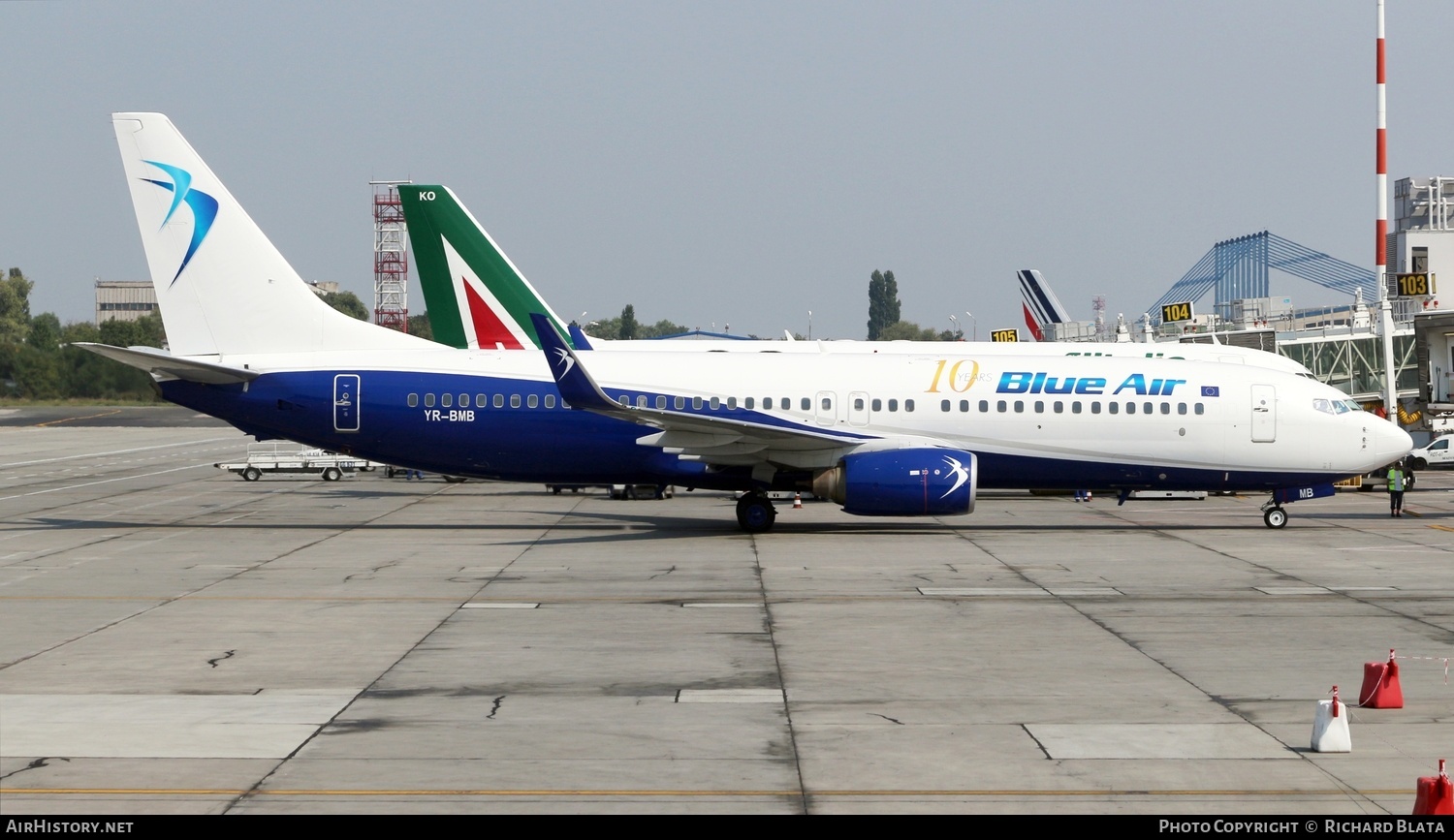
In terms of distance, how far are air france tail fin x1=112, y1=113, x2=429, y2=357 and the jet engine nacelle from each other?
1275 centimetres

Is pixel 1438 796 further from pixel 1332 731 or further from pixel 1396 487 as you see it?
pixel 1396 487

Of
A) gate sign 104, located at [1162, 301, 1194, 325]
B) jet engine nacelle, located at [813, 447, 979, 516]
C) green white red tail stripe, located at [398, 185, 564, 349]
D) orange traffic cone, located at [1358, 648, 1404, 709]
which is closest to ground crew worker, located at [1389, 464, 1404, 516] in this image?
jet engine nacelle, located at [813, 447, 979, 516]

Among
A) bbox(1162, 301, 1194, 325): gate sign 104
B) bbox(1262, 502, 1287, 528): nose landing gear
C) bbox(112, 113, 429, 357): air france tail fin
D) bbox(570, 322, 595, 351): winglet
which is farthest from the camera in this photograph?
bbox(1162, 301, 1194, 325): gate sign 104

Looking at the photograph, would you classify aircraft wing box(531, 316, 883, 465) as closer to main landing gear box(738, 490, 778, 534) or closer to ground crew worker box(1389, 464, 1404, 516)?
main landing gear box(738, 490, 778, 534)

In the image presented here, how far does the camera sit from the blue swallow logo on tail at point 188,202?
31.0 meters

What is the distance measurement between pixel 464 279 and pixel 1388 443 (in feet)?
83.5

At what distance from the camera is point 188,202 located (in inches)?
1220

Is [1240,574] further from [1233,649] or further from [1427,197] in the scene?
[1427,197]

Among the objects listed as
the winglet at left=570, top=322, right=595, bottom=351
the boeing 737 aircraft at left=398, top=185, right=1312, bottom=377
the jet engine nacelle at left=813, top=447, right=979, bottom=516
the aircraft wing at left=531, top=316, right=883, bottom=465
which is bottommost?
the jet engine nacelle at left=813, top=447, right=979, bottom=516

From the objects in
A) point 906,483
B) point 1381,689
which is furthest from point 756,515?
point 1381,689

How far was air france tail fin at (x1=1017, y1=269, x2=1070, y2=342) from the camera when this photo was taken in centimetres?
8462

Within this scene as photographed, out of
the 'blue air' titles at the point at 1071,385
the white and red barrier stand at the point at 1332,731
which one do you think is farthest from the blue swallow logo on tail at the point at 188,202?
the white and red barrier stand at the point at 1332,731

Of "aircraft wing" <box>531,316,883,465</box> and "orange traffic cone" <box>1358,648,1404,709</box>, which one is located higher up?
"aircraft wing" <box>531,316,883,465</box>

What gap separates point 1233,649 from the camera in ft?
53.7
